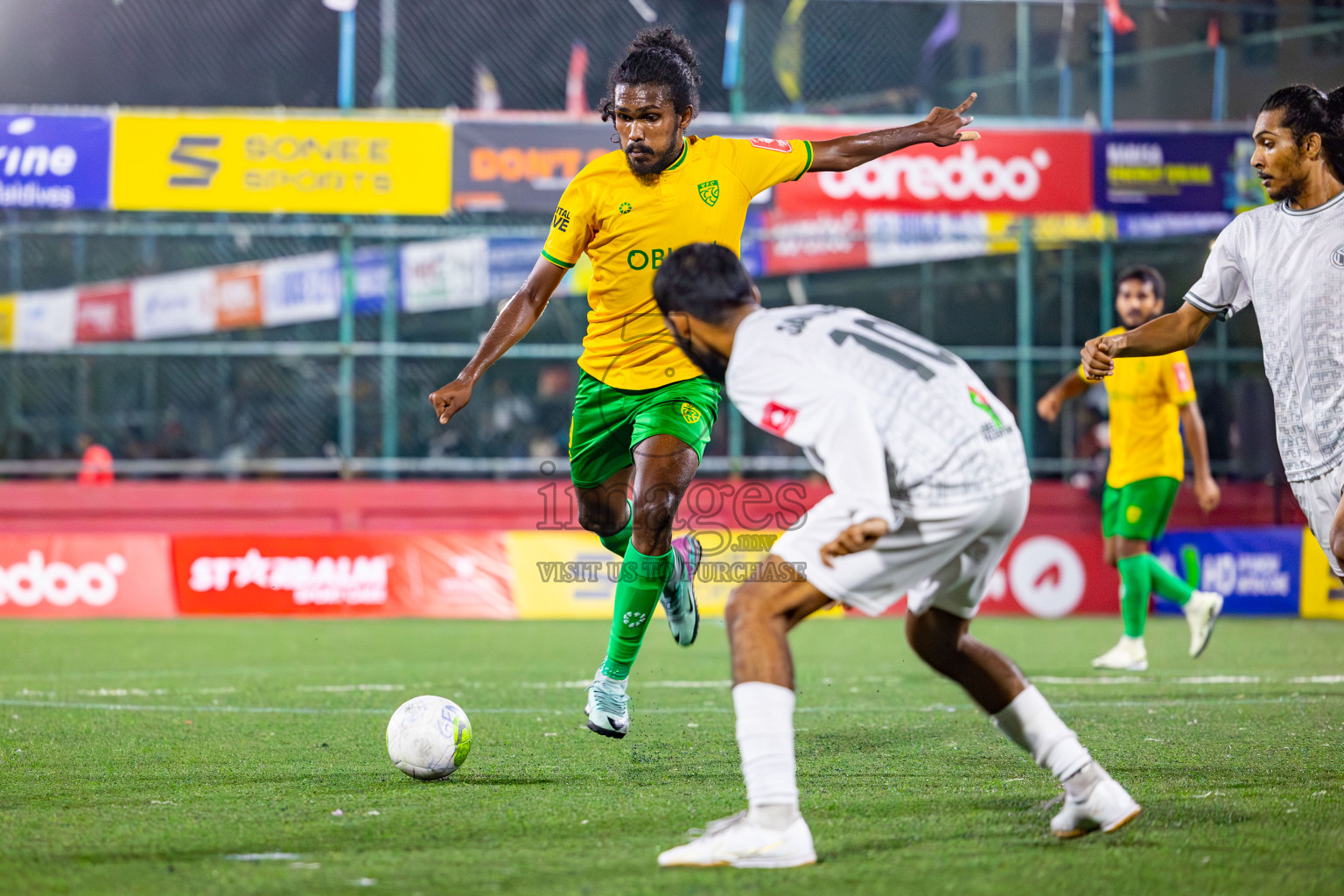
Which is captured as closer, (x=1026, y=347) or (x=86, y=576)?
(x=86, y=576)

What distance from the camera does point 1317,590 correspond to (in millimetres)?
14266

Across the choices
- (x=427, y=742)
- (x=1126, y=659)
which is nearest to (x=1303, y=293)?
(x=427, y=742)

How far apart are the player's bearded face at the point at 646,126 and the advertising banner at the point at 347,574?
8.85 meters

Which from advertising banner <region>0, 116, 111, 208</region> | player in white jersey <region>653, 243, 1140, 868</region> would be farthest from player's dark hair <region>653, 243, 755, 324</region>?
advertising banner <region>0, 116, 111, 208</region>

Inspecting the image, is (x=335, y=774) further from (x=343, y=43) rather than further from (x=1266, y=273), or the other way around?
(x=343, y=43)

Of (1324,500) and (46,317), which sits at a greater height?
(46,317)

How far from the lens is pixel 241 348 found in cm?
1600

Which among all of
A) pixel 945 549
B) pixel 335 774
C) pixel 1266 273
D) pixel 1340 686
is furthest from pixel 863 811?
pixel 1340 686

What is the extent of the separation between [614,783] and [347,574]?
9.84 meters

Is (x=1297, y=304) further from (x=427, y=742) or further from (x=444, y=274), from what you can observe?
(x=444, y=274)

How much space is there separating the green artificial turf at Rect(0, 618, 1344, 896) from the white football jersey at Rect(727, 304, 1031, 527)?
0.98 metres

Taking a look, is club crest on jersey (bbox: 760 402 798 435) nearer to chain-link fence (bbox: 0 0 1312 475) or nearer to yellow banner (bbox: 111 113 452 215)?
chain-link fence (bbox: 0 0 1312 475)

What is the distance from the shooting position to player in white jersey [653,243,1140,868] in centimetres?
342

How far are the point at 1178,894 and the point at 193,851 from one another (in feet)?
8.12
